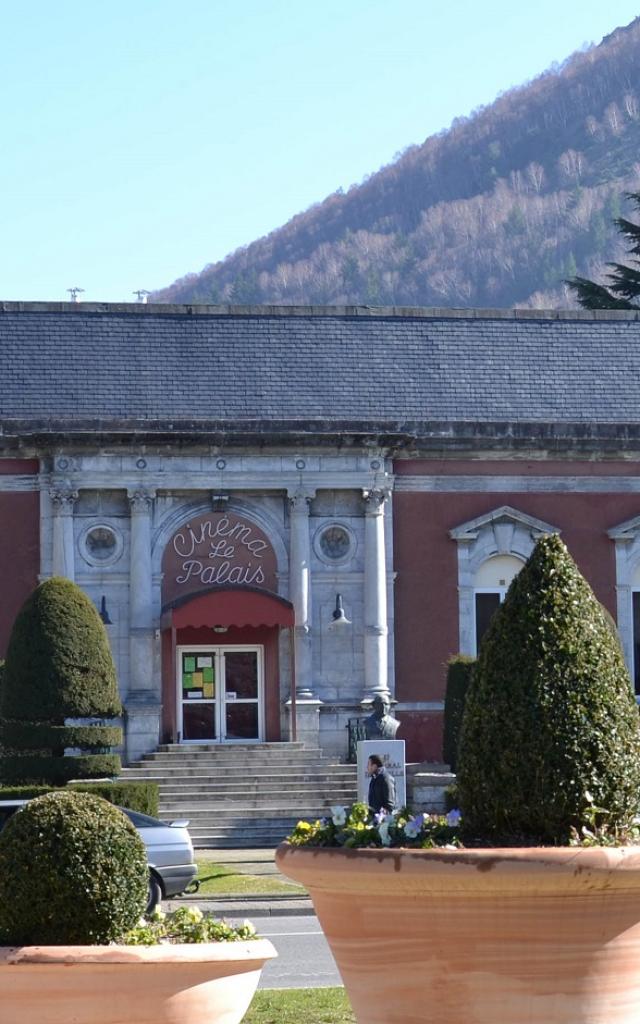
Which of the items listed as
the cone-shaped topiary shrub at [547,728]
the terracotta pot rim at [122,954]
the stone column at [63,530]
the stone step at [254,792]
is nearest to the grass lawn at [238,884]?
the stone step at [254,792]

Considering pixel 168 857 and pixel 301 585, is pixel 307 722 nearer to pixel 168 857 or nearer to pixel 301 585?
pixel 301 585

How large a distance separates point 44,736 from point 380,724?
642cm

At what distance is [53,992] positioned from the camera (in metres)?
8.86

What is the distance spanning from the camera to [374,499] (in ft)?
113

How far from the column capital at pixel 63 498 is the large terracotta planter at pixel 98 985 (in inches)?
978

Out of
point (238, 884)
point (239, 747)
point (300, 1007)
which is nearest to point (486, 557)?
point (239, 747)

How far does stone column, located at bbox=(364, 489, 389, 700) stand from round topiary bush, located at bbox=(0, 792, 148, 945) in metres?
24.3

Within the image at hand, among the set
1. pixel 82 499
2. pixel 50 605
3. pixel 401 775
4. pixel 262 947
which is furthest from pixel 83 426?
pixel 262 947

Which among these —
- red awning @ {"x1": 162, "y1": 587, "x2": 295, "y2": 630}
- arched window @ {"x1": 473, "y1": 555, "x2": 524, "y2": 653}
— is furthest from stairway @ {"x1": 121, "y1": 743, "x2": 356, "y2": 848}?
arched window @ {"x1": 473, "y1": 555, "x2": 524, "y2": 653}

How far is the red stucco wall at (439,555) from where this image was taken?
1368 inches

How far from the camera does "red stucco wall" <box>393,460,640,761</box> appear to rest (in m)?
34.8

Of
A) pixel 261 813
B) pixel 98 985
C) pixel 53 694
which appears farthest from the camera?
pixel 261 813

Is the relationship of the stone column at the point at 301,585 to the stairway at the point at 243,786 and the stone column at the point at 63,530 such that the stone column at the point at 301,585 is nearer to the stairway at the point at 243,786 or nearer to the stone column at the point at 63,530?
the stairway at the point at 243,786

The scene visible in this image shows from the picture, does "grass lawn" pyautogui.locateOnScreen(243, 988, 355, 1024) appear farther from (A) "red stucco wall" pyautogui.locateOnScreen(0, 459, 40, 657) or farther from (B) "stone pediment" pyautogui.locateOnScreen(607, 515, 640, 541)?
(B) "stone pediment" pyautogui.locateOnScreen(607, 515, 640, 541)
